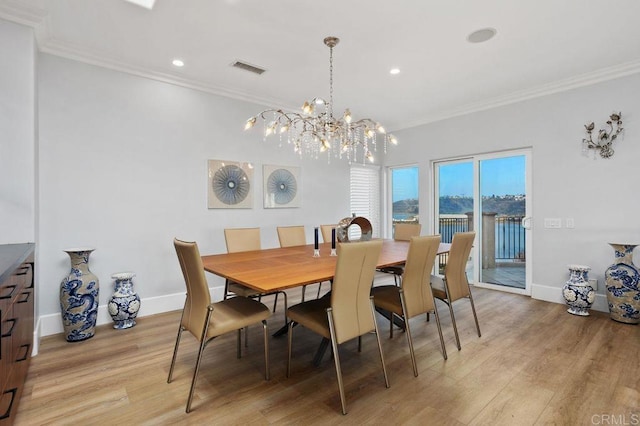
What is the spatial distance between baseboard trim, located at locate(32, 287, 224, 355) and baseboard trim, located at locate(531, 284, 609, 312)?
166 inches

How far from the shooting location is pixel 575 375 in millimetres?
2254

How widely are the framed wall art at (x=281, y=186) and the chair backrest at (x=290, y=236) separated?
2.76 ft

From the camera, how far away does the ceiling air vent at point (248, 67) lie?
11.2ft

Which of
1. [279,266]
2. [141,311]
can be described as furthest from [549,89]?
[141,311]

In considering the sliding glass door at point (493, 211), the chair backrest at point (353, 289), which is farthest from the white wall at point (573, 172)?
the chair backrest at point (353, 289)

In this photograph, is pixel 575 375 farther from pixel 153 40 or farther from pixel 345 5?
pixel 153 40

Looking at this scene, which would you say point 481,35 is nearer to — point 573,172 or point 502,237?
point 573,172

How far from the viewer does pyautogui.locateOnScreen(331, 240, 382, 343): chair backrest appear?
1.91 m

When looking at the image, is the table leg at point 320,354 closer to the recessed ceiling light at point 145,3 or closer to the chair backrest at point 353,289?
the chair backrest at point 353,289

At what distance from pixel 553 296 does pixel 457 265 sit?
218cm

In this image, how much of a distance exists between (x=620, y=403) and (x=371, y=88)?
377 centimetres

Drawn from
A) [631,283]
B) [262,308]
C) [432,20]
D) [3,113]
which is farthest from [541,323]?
[3,113]

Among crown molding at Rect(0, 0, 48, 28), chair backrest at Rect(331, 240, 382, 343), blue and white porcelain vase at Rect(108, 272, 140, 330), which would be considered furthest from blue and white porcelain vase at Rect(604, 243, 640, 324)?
crown molding at Rect(0, 0, 48, 28)

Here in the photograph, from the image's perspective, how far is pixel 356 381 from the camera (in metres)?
2.19
